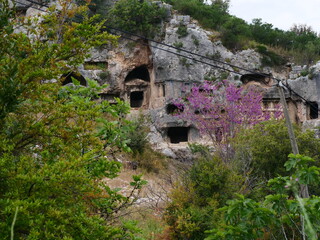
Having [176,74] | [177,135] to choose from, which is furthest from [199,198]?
[177,135]

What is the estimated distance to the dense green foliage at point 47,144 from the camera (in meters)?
2.28

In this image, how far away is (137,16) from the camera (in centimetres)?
2169

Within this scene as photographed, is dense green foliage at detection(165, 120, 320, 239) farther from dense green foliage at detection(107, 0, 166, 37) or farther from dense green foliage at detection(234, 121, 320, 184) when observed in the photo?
dense green foliage at detection(107, 0, 166, 37)

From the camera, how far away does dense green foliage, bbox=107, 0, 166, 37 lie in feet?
69.4

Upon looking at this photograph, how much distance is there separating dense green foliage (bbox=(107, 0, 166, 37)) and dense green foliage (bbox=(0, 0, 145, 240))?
18.4 m

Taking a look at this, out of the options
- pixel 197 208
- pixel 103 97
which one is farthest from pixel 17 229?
pixel 103 97

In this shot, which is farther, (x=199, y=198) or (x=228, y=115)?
(x=228, y=115)

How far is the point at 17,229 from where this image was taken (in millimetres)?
2297

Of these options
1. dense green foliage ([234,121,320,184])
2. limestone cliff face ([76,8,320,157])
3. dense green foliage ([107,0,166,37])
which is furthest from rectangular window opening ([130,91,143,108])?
dense green foliage ([234,121,320,184])

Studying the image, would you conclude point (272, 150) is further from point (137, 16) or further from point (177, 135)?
point (137, 16)

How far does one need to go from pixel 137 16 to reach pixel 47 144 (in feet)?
65.8

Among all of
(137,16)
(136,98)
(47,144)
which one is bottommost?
(47,144)

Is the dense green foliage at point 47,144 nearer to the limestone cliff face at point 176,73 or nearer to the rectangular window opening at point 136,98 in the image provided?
the limestone cliff face at point 176,73

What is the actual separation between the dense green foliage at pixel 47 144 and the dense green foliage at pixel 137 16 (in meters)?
18.4
